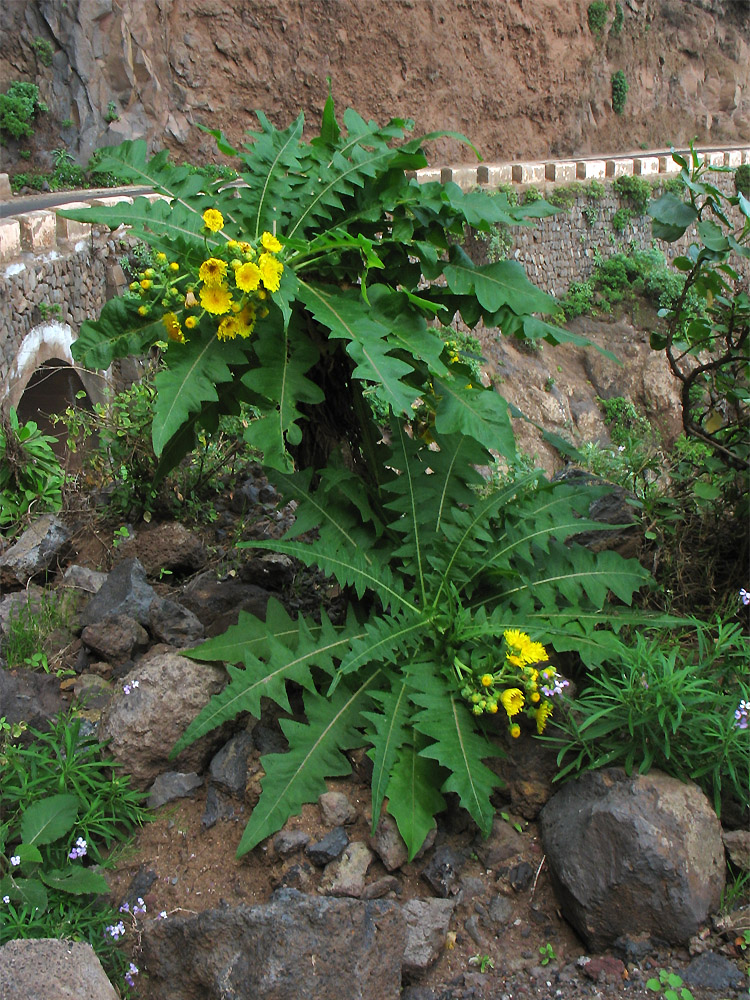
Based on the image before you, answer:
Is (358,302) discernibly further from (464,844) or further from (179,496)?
(179,496)

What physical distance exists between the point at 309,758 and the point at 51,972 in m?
0.94

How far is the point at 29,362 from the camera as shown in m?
6.71

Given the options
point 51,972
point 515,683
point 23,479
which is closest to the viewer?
point 51,972

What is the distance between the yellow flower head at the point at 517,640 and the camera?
275cm

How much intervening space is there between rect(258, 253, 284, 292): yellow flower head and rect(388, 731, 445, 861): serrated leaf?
4.82 feet

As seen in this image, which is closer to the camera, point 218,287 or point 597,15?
point 218,287

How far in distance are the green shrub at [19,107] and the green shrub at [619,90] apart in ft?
54.2

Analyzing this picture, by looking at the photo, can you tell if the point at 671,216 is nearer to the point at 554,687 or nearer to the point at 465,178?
the point at 554,687

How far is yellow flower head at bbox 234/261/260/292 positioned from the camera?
262 cm

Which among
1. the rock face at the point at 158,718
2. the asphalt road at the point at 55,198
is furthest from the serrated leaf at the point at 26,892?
the asphalt road at the point at 55,198

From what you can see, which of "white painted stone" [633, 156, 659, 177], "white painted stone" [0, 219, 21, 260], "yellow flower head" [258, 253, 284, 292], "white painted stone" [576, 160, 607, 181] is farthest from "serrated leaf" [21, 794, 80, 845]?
"white painted stone" [633, 156, 659, 177]

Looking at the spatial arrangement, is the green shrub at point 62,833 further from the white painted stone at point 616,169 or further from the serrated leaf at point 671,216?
the white painted stone at point 616,169

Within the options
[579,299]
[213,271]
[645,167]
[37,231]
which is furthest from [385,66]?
[213,271]

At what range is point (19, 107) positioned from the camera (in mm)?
17156
